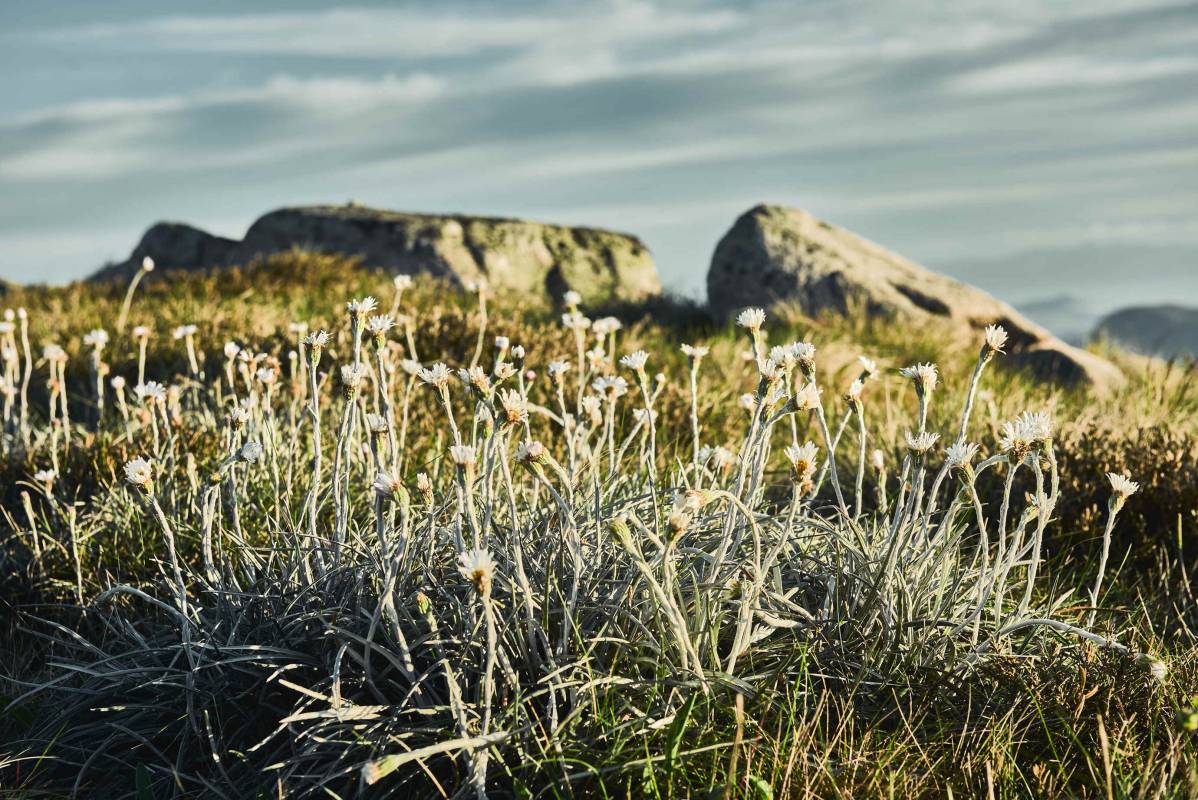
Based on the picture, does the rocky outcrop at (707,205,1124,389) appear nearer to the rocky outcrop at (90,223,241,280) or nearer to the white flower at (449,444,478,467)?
the rocky outcrop at (90,223,241,280)

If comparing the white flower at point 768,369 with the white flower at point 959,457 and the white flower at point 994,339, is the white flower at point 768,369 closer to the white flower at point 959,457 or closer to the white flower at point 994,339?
the white flower at point 959,457

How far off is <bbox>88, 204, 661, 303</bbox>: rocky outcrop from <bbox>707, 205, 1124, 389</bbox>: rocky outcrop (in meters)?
1.79

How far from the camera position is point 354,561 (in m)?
3.28

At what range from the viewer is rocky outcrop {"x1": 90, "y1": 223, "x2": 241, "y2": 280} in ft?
54.3

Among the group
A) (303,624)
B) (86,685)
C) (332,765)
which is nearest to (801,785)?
(332,765)

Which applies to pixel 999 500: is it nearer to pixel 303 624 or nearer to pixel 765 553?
pixel 765 553

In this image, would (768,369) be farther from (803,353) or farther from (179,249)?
(179,249)

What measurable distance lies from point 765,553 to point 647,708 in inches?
28.8

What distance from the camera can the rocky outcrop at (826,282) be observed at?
1162cm

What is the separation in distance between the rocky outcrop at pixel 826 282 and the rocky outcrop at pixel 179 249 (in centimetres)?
781

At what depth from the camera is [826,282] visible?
11.9m

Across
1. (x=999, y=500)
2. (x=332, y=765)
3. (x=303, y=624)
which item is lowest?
(x=999, y=500)

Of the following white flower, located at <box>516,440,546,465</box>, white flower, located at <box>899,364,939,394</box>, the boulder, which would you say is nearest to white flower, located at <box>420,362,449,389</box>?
white flower, located at <box>516,440,546,465</box>

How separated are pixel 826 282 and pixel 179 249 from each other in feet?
33.7
